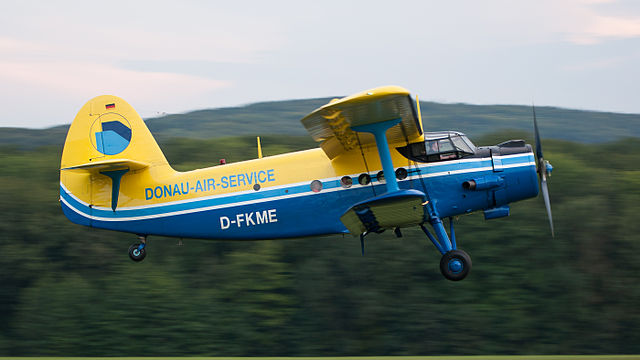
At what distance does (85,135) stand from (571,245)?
20.0 m

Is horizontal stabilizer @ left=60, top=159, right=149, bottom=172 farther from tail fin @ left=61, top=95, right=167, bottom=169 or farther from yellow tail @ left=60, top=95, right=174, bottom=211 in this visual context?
tail fin @ left=61, top=95, right=167, bottom=169

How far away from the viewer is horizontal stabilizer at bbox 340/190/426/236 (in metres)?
8.20

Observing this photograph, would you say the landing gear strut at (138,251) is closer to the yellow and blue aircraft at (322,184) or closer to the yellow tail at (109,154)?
the yellow and blue aircraft at (322,184)

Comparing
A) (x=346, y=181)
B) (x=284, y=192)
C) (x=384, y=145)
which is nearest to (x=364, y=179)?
(x=346, y=181)

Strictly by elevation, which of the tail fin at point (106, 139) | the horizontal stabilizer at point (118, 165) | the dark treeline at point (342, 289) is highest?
the tail fin at point (106, 139)

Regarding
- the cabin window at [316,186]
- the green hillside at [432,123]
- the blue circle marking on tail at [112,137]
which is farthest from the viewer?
the green hillside at [432,123]

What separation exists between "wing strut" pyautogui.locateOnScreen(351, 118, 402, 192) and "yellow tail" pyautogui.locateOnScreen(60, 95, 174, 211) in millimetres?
3446

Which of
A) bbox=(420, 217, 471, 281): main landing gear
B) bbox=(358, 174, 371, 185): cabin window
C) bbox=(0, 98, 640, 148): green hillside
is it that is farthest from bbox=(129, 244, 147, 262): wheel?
bbox=(0, 98, 640, 148): green hillside

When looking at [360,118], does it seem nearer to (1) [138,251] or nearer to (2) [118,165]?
(2) [118,165]

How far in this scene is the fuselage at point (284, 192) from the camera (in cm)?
920

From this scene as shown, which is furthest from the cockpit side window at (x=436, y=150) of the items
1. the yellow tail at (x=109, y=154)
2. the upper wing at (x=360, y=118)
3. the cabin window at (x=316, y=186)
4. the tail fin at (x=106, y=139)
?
the tail fin at (x=106, y=139)

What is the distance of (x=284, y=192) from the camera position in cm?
964

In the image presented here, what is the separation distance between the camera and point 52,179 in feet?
98.2

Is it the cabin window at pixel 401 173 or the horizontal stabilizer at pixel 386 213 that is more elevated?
the cabin window at pixel 401 173
